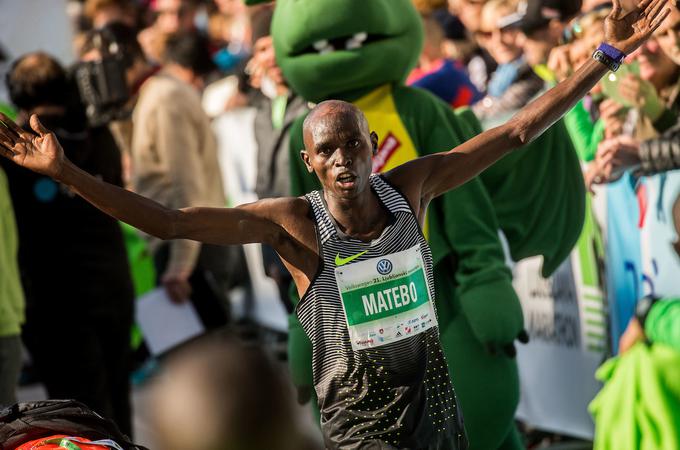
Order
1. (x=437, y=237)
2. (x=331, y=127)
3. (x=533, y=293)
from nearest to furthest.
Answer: (x=331, y=127) < (x=437, y=237) < (x=533, y=293)

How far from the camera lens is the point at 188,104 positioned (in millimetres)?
7707

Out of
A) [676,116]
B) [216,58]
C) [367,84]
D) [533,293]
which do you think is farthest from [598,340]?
[216,58]

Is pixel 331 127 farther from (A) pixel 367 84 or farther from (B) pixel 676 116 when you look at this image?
(B) pixel 676 116

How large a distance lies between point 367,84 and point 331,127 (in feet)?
4.61

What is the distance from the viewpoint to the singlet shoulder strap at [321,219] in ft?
12.3

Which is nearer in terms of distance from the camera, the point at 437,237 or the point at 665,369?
the point at 665,369

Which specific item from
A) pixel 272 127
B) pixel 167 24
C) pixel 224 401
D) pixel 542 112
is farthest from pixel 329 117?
pixel 167 24

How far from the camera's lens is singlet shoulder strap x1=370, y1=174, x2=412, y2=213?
380 cm

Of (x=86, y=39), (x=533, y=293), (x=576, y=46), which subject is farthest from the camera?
(x=86, y=39)

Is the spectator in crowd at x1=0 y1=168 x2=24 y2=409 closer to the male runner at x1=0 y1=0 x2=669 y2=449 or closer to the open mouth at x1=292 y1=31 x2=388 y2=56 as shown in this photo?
the open mouth at x1=292 y1=31 x2=388 y2=56

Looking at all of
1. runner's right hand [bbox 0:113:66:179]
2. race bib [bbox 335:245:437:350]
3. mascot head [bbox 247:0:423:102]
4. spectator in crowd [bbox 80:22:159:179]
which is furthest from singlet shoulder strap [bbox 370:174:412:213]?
spectator in crowd [bbox 80:22:159:179]

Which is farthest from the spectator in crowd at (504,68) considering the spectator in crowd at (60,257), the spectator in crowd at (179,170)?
the spectator in crowd at (60,257)

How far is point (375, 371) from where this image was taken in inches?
148

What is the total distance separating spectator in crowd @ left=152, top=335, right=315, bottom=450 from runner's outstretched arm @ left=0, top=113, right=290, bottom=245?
322 cm
